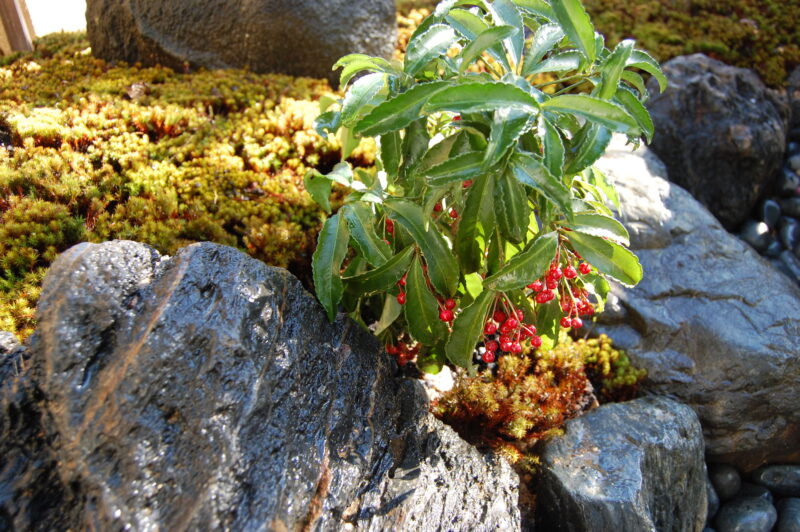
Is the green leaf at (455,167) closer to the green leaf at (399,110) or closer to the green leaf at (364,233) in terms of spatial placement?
the green leaf at (399,110)

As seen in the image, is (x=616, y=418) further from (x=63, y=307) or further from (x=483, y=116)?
(x=63, y=307)

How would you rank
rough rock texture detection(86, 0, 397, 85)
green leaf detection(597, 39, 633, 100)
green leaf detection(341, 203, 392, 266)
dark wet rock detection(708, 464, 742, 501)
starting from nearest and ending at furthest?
1. green leaf detection(597, 39, 633, 100)
2. green leaf detection(341, 203, 392, 266)
3. dark wet rock detection(708, 464, 742, 501)
4. rough rock texture detection(86, 0, 397, 85)

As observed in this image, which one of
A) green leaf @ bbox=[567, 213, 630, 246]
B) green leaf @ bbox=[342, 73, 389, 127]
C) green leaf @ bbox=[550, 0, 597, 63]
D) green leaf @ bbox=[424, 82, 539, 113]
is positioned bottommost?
green leaf @ bbox=[567, 213, 630, 246]

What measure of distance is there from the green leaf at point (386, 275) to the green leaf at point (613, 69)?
1024 millimetres

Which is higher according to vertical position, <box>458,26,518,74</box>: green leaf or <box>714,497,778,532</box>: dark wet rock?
<box>458,26,518,74</box>: green leaf

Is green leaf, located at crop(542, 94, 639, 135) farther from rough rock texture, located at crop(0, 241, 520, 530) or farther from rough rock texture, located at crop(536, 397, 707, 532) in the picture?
rough rock texture, located at crop(536, 397, 707, 532)

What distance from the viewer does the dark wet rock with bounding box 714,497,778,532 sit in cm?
349

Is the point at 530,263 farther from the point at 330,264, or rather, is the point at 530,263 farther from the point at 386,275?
the point at 330,264

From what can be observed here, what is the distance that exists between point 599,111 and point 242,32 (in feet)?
12.7

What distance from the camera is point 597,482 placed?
266 cm

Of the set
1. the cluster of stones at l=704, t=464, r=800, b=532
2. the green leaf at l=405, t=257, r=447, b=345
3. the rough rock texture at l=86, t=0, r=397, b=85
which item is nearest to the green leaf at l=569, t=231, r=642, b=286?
the green leaf at l=405, t=257, r=447, b=345

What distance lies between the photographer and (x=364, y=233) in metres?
2.34

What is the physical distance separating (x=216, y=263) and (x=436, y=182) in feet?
3.21

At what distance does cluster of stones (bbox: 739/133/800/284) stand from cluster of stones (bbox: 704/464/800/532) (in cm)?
183
